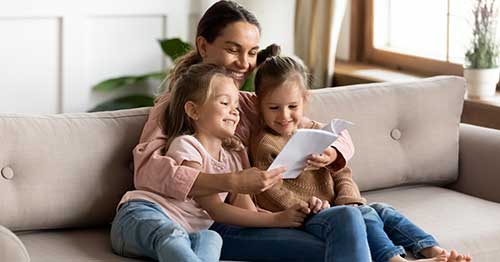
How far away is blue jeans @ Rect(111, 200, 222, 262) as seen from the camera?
2.43m

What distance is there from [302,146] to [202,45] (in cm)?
50

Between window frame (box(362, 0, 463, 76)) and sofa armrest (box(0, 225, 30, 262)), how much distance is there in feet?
7.90

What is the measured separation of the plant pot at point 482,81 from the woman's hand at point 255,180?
1.53 m

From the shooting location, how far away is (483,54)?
12.8 feet

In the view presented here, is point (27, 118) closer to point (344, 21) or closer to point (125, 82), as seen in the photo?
point (125, 82)

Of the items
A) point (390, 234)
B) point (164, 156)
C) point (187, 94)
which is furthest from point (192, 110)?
point (390, 234)

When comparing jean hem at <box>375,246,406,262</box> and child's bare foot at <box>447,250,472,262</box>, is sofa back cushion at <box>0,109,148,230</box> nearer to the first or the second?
jean hem at <box>375,246,406,262</box>

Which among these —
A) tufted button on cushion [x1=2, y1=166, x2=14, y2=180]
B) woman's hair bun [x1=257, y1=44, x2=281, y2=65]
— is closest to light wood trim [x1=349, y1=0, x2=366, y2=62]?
woman's hair bun [x1=257, y1=44, x2=281, y2=65]

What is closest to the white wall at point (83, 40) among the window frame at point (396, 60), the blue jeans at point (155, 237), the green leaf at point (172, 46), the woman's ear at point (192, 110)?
the green leaf at point (172, 46)

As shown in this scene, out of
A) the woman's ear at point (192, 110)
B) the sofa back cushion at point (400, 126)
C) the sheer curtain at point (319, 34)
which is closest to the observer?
the woman's ear at point (192, 110)

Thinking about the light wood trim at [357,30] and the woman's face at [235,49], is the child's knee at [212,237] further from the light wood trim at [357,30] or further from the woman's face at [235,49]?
the light wood trim at [357,30]

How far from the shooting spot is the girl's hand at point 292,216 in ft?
8.75

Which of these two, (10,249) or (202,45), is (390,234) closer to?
(202,45)

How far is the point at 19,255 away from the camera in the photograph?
234 centimetres
